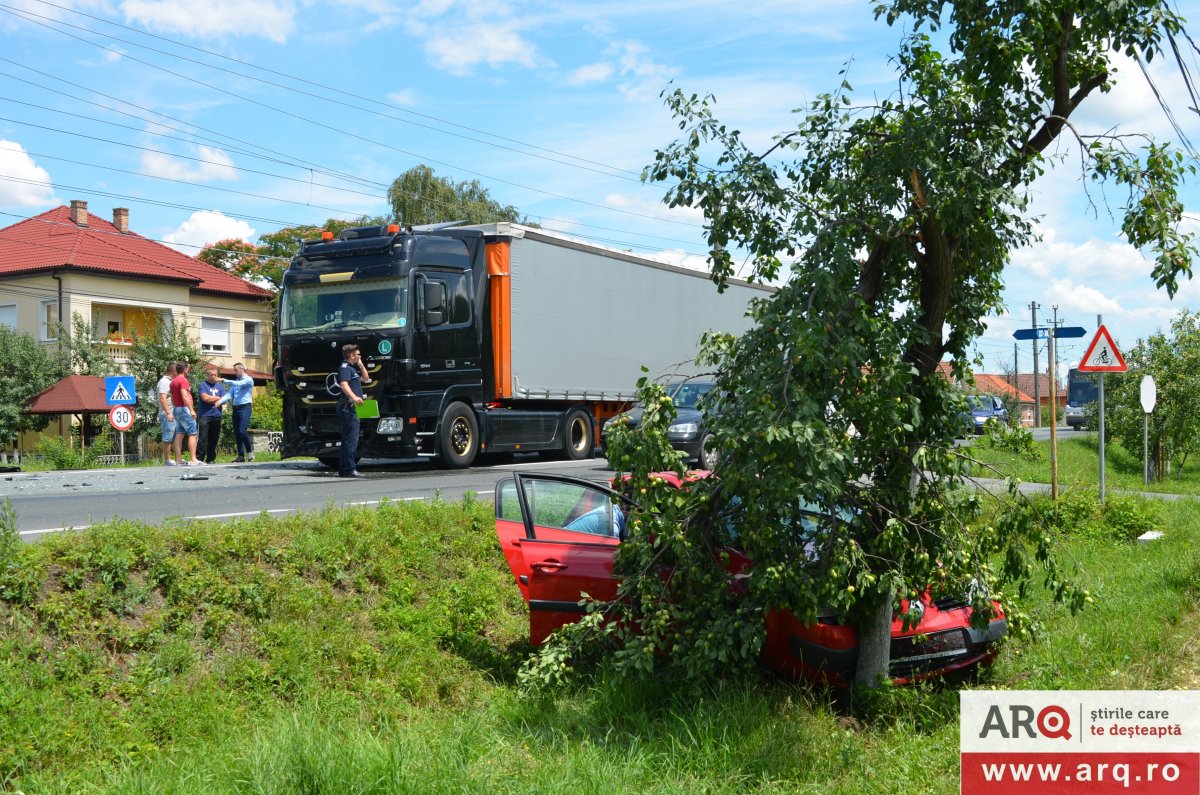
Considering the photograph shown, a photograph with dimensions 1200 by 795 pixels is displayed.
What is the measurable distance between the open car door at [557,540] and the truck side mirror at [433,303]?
952 centimetres

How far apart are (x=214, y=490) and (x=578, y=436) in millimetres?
9368

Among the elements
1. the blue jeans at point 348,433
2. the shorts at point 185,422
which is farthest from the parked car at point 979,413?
the shorts at point 185,422

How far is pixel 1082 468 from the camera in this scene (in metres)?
28.8

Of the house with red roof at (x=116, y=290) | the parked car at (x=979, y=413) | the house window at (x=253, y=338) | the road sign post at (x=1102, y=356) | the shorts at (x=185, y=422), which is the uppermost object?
the house with red roof at (x=116, y=290)

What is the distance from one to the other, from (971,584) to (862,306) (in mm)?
1862

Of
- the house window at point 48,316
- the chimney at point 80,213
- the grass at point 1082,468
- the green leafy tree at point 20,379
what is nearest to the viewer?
the grass at point 1082,468

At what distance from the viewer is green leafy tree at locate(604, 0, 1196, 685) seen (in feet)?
21.4

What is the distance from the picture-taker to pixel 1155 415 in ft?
98.7

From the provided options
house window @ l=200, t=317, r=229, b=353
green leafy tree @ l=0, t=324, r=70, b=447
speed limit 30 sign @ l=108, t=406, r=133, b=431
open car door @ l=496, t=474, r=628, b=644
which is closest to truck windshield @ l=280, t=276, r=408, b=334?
speed limit 30 sign @ l=108, t=406, r=133, b=431

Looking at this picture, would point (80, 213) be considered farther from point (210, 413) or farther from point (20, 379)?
point (210, 413)

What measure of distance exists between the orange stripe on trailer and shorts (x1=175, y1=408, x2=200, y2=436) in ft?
16.1

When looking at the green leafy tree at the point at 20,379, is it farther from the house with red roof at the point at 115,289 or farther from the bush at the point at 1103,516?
the bush at the point at 1103,516

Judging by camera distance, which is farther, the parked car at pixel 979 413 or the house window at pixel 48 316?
the house window at pixel 48 316

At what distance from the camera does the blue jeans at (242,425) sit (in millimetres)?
18891
